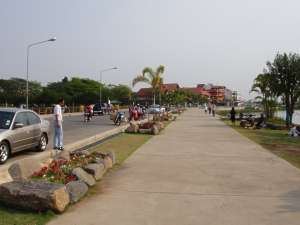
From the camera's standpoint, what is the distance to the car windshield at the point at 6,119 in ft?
39.4

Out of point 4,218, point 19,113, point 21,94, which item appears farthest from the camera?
point 21,94

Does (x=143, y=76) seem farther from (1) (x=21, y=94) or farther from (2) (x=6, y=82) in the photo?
(2) (x=6, y=82)

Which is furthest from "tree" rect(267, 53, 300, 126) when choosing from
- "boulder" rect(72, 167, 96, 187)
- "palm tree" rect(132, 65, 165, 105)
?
"boulder" rect(72, 167, 96, 187)

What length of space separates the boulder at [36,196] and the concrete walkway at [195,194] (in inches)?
8.4

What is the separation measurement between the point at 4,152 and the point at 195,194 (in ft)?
18.7

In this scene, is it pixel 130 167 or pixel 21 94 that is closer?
pixel 130 167

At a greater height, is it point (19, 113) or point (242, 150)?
point (19, 113)

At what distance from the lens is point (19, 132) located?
40.4 feet

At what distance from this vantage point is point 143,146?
16.0m

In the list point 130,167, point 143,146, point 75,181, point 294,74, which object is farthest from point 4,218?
point 294,74

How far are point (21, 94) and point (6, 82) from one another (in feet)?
23.7

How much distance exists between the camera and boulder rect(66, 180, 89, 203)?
6.86m

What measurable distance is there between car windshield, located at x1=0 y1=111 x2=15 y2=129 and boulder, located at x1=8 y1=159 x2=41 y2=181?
3.85 m

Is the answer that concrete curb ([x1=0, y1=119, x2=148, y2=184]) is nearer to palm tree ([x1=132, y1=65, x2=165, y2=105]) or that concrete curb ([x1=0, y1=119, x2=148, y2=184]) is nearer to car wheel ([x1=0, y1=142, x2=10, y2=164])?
car wheel ([x1=0, y1=142, x2=10, y2=164])
